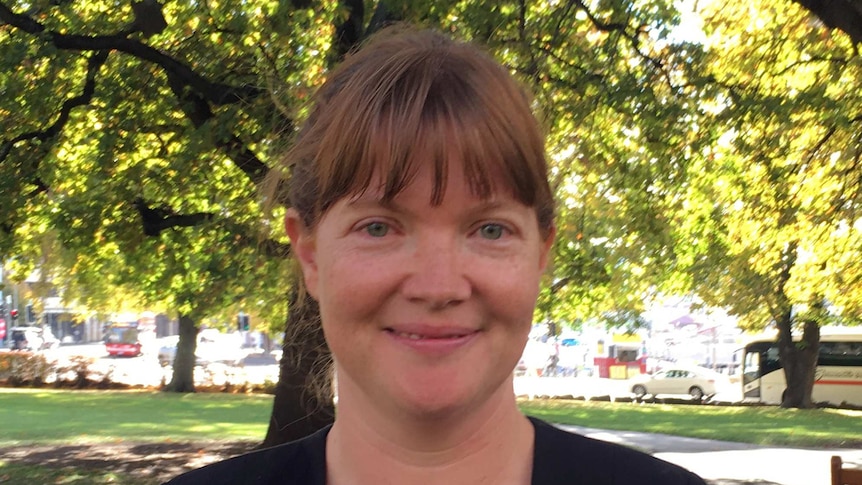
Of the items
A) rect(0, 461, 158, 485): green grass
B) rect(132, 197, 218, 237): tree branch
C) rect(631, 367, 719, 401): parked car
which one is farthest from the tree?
rect(631, 367, 719, 401): parked car

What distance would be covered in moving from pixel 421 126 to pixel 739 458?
16.0 metres

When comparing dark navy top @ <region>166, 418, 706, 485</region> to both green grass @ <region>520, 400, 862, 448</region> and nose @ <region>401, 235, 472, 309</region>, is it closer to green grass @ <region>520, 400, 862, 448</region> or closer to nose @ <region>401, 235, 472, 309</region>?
nose @ <region>401, 235, 472, 309</region>

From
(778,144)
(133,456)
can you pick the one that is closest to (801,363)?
(778,144)

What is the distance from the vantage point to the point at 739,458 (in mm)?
16047

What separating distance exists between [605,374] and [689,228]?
34.4 m

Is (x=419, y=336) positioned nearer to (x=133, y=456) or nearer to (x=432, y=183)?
(x=432, y=183)

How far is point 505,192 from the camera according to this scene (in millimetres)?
1502

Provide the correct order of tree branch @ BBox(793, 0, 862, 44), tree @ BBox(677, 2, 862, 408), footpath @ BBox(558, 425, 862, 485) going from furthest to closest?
footpath @ BBox(558, 425, 862, 485), tree @ BBox(677, 2, 862, 408), tree branch @ BBox(793, 0, 862, 44)

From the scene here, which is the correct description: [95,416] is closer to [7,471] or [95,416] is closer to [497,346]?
[7,471]

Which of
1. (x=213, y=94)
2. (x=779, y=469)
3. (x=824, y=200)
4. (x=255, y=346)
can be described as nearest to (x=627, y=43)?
(x=213, y=94)

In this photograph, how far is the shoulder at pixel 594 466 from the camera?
64.2 inches

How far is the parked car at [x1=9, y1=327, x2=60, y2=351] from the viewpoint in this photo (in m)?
51.7

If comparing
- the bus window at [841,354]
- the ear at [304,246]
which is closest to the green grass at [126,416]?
the ear at [304,246]

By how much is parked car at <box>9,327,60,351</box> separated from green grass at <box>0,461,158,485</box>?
40.4 meters
